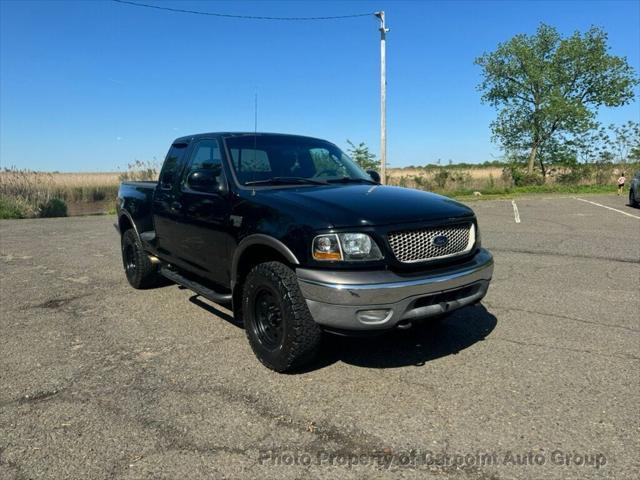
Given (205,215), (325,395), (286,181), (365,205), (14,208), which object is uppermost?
(286,181)

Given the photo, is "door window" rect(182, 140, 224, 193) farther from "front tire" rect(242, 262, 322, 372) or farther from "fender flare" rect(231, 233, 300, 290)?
"front tire" rect(242, 262, 322, 372)

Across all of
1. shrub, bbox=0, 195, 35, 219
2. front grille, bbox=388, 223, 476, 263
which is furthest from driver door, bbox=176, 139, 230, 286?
shrub, bbox=0, 195, 35, 219

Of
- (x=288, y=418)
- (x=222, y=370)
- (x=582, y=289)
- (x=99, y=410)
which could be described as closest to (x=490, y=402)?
(x=288, y=418)

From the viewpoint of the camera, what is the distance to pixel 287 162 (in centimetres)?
454

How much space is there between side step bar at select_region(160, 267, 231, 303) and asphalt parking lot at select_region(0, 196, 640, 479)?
418 millimetres

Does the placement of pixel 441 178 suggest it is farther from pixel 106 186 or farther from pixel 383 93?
pixel 106 186

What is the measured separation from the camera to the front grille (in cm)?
333

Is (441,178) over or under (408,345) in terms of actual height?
over

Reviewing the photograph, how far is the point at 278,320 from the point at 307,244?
2.33ft

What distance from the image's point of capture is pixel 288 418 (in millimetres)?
3004

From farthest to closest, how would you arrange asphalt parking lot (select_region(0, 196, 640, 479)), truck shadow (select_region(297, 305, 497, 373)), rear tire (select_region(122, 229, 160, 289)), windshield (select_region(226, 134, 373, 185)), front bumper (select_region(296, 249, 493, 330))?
rear tire (select_region(122, 229, 160, 289))
windshield (select_region(226, 134, 373, 185))
truck shadow (select_region(297, 305, 497, 373))
front bumper (select_region(296, 249, 493, 330))
asphalt parking lot (select_region(0, 196, 640, 479))

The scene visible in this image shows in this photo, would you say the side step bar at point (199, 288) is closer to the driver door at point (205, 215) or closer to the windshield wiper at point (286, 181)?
the driver door at point (205, 215)

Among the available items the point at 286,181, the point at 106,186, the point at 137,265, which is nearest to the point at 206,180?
the point at 286,181

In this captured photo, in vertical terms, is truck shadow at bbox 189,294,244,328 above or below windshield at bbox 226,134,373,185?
below
